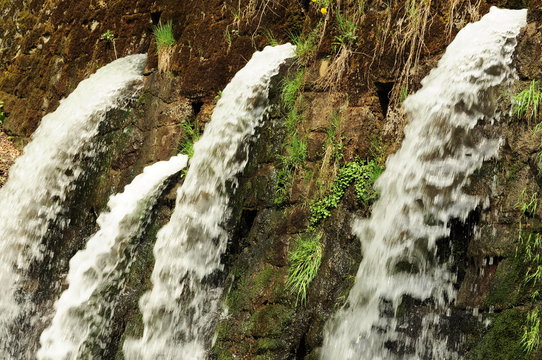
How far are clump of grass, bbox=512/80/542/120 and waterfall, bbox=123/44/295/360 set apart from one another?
1891 millimetres

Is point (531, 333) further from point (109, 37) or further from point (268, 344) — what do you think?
point (109, 37)

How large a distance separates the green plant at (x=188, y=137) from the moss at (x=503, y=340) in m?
3.07

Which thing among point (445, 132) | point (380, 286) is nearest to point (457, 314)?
point (380, 286)

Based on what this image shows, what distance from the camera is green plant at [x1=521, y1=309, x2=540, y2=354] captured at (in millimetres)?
3148

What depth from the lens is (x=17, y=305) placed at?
19.1ft

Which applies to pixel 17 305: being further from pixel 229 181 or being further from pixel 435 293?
pixel 435 293

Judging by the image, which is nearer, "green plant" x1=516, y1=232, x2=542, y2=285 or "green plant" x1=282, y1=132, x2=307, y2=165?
"green plant" x1=516, y1=232, x2=542, y2=285

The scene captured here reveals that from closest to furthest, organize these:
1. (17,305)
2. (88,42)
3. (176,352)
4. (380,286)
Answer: (380,286) < (176,352) < (17,305) < (88,42)

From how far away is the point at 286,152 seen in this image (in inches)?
188

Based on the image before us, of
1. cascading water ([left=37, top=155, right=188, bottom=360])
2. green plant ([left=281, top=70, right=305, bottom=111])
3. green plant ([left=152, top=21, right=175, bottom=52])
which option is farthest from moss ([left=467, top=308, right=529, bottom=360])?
green plant ([left=152, top=21, right=175, bottom=52])

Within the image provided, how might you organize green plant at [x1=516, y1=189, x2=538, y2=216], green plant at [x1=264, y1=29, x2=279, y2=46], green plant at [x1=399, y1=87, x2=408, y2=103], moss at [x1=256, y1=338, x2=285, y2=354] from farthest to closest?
green plant at [x1=264, y1=29, x2=279, y2=46] → green plant at [x1=399, y1=87, x2=408, y2=103] → moss at [x1=256, y1=338, x2=285, y2=354] → green plant at [x1=516, y1=189, x2=538, y2=216]

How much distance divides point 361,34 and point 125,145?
2.42 metres

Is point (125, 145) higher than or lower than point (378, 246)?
higher

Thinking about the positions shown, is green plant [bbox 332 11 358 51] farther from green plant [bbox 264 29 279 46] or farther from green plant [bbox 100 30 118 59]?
green plant [bbox 100 30 118 59]
